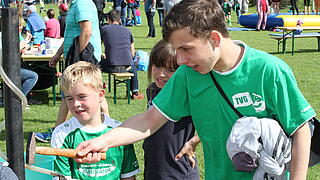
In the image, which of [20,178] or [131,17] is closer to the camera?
[20,178]

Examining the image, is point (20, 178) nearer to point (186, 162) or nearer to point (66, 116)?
point (186, 162)

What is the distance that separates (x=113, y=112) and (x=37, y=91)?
2741mm

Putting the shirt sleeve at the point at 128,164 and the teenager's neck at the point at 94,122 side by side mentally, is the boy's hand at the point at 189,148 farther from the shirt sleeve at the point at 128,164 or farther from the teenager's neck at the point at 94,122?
the teenager's neck at the point at 94,122

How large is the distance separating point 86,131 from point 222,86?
1001 millimetres

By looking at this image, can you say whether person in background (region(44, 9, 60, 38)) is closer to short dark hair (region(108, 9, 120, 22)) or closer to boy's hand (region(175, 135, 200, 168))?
short dark hair (region(108, 9, 120, 22))

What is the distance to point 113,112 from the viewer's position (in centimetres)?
868

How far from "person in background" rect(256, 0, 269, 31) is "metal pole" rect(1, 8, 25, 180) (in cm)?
2239

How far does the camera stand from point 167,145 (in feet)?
11.2

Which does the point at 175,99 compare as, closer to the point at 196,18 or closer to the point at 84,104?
the point at 196,18

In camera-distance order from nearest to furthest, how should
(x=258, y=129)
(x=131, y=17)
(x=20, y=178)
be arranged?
(x=20, y=178) → (x=258, y=129) → (x=131, y=17)

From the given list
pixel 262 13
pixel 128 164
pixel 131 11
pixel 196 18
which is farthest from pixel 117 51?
pixel 131 11

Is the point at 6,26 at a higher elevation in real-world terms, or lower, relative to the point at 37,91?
higher

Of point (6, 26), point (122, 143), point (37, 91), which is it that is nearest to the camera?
point (6, 26)

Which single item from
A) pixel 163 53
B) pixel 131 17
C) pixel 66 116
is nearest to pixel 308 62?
pixel 66 116
